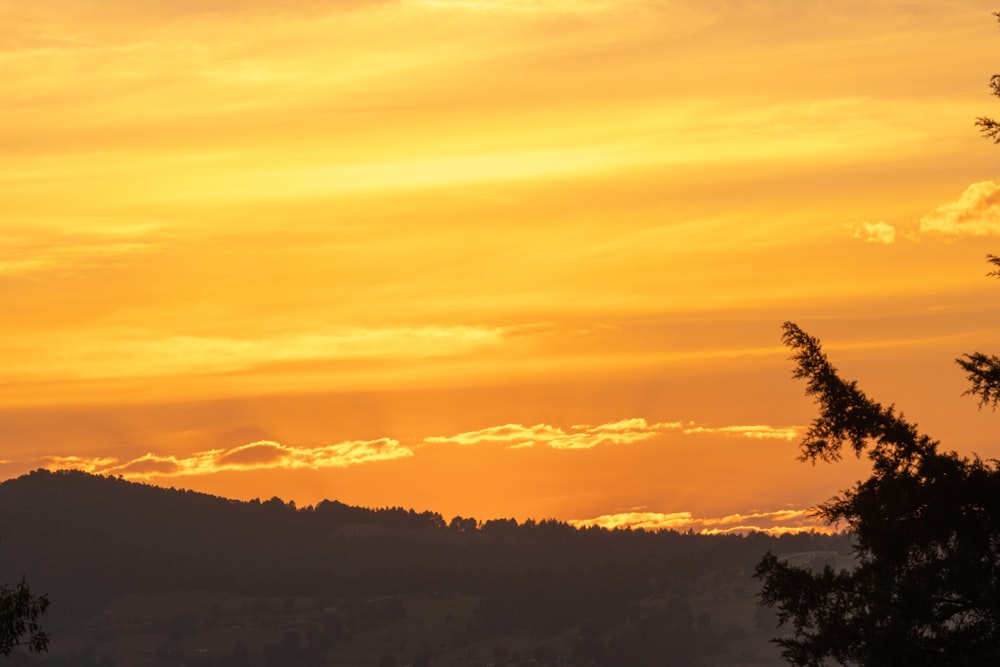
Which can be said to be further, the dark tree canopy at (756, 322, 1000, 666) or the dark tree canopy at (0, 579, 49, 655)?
the dark tree canopy at (0, 579, 49, 655)

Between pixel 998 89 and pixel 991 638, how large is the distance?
1355 centimetres

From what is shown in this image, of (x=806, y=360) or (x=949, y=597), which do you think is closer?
(x=949, y=597)

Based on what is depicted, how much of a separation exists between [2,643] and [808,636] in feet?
83.0

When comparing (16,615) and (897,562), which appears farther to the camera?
(16,615)

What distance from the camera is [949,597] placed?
44.0 meters

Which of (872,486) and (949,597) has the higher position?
(872,486)

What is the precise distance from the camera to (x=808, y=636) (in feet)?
155

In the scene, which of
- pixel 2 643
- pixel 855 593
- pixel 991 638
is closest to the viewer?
pixel 991 638

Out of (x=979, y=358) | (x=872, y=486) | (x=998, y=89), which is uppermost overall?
(x=998, y=89)

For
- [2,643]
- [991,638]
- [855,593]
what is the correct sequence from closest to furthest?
[991,638] → [855,593] → [2,643]

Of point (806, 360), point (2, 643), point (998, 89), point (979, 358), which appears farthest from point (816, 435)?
point (2, 643)

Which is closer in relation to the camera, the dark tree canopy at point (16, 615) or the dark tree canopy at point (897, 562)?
the dark tree canopy at point (897, 562)

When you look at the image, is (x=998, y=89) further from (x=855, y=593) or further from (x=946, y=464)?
(x=855, y=593)

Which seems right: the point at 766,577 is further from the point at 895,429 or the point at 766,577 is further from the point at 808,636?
the point at 895,429
